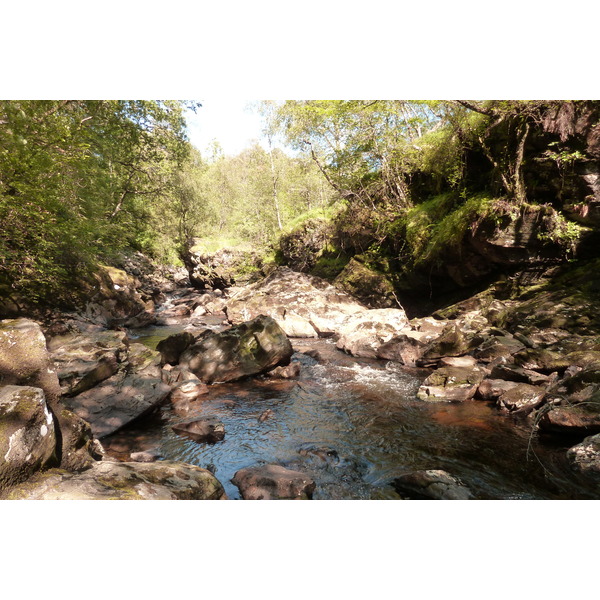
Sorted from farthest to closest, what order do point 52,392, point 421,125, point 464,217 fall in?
point 421,125
point 464,217
point 52,392

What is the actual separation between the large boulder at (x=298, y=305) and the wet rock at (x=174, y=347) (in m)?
4.28

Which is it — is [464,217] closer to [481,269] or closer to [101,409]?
[481,269]

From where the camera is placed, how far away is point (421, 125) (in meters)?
13.9

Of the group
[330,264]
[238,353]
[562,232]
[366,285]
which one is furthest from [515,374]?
[330,264]

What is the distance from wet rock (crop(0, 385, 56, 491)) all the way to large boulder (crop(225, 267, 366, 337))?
972 centimetres

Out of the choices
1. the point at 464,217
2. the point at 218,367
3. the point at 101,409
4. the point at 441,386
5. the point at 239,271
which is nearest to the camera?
the point at 101,409

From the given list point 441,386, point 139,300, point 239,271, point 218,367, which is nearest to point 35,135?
point 218,367

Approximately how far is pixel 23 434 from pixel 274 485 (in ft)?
7.67

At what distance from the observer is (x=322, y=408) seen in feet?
20.9

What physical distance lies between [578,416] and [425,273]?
27.8 ft

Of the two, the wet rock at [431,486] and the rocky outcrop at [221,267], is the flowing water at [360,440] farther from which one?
the rocky outcrop at [221,267]

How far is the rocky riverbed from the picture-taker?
3.10m

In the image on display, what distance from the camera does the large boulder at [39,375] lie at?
3.03m

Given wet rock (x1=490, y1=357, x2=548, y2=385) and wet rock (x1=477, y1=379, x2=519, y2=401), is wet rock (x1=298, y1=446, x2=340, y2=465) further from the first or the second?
wet rock (x1=490, y1=357, x2=548, y2=385)
